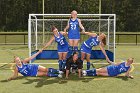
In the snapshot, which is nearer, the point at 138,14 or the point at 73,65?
the point at 73,65

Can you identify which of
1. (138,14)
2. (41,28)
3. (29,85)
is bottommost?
(29,85)

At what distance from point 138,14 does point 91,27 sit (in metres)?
40.1

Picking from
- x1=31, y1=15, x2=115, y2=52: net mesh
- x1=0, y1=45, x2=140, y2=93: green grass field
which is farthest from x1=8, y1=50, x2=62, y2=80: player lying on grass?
x1=31, y1=15, x2=115, y2=52: net mesh

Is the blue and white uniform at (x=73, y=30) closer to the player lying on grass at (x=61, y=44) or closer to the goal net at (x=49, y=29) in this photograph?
the player lying on grass at (x=61, y=44)

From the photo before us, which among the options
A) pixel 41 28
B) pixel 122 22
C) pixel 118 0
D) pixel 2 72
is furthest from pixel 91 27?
pixel 118 0

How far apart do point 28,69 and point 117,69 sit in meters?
3.19

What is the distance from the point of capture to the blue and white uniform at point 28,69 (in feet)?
37.6

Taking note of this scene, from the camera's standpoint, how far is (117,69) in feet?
39.0

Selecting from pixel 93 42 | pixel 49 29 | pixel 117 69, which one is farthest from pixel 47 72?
pixel 49 29

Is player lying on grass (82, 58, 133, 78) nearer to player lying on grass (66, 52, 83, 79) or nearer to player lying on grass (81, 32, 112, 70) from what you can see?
player lying on grass (66, 52, 83, 79)

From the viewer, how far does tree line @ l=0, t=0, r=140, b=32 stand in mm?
60688

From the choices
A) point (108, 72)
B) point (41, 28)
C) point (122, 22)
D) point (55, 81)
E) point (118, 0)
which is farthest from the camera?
point (118, 0)

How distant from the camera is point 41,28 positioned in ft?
77.5

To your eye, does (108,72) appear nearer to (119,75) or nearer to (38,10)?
(119,75)
